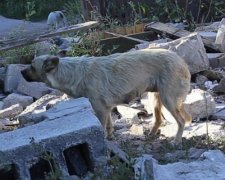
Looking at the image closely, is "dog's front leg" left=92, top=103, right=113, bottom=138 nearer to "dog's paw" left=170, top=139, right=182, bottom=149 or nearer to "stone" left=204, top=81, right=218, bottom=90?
"dog's paw" left=170, top=139, right=182, bottom=149

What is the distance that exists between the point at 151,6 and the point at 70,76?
8.11 metres

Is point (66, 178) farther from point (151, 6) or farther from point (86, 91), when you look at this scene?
point (151, 6)

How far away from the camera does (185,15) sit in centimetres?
1408

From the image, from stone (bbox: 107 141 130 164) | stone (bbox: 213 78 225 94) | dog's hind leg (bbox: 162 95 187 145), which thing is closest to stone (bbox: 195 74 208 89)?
stone (bbox: 213 78 225 94)

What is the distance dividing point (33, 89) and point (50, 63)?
9.92 feet

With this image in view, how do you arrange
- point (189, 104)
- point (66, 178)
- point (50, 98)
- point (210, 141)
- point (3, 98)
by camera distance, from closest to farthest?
point (66, 178), point (210, 141), point (189, 104), point (50, 98), point (3, 98)

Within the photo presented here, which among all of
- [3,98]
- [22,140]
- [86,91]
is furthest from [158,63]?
[3,98]

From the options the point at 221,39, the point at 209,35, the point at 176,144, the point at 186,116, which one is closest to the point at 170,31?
the point at 209,35

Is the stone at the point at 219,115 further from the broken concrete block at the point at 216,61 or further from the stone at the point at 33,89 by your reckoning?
the stone at the point at 33,89

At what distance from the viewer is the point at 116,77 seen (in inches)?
294

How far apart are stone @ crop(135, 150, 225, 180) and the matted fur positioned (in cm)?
206

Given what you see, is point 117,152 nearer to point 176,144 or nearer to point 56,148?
point 56,148

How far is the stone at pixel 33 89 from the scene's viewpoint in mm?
10297

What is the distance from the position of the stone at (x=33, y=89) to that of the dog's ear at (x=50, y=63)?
2.79 metres
